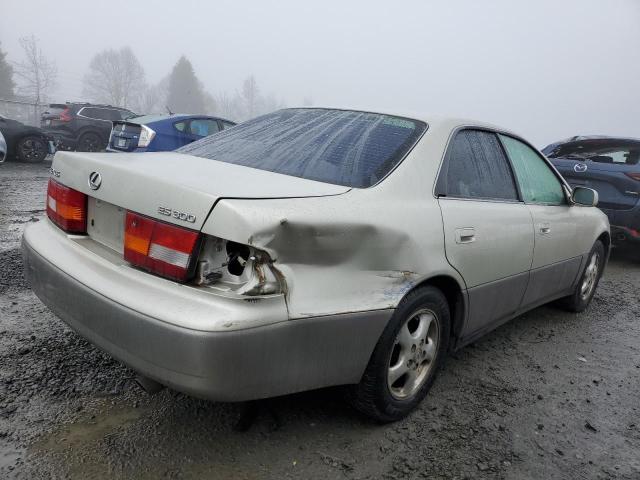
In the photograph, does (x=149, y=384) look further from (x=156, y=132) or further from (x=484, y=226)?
(x=156, y=132)

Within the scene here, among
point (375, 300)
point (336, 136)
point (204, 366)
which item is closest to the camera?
point (204, 366)

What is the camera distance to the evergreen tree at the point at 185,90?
81938 mm

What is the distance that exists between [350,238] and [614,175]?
5.21 metres

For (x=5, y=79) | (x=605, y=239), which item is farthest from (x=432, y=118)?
(x=5, y=79)

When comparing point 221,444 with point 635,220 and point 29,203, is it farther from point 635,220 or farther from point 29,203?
point 29,203

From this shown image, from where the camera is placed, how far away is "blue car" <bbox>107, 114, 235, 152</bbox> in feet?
31.6

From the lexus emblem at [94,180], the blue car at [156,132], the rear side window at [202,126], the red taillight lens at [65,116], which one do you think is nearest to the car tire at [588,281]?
the lexus emblem at [94,180]

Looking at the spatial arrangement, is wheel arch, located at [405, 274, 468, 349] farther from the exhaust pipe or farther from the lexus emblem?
the lexus emblem

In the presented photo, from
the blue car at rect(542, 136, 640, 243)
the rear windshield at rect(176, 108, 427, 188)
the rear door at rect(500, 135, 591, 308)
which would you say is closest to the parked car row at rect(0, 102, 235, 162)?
the blue car at rect(542, 136, 640, 243)

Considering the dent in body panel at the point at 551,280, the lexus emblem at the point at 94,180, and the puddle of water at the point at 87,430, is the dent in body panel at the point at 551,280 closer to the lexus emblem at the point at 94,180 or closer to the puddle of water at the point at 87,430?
the puddle of water at the point at 87,430

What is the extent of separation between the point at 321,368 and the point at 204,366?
18.8 inches

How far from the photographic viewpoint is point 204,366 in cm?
160

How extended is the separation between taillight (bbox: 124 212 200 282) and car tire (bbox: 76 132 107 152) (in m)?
14.9

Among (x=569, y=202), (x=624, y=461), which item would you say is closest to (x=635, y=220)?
(x=569, y=202)
